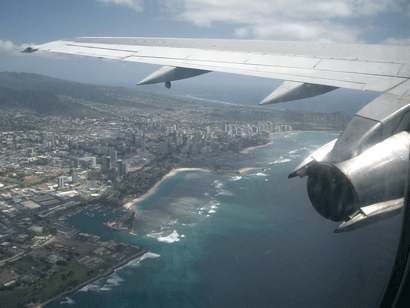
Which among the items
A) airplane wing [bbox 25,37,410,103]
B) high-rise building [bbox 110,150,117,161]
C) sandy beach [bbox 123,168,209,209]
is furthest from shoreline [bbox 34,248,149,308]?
high-rise building [bbox 110,150,117,161]

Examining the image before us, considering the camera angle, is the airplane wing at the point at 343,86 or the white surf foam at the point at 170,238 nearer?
the airplane wing at the point at 343,86

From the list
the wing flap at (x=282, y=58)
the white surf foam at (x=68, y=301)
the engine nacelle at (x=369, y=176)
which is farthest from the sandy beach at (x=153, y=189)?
the engine nacelle at (x=369, y=176)

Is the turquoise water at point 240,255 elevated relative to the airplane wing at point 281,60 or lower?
lower

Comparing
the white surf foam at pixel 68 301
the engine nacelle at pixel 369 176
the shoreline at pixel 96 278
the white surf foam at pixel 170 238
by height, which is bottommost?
the white surf foam at pixel 68 301

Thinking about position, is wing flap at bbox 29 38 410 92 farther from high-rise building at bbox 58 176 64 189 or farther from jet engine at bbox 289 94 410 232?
high-rise building at bbox 58 176 64 189

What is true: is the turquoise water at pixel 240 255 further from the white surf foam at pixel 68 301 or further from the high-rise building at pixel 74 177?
the high-rise building at pixel 74 177

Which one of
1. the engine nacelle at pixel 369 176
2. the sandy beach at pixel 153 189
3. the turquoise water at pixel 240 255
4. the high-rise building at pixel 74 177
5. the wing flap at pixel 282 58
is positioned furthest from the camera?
the high-rise building at pixel 74 177

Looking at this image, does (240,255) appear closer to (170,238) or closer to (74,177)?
(170,238)
